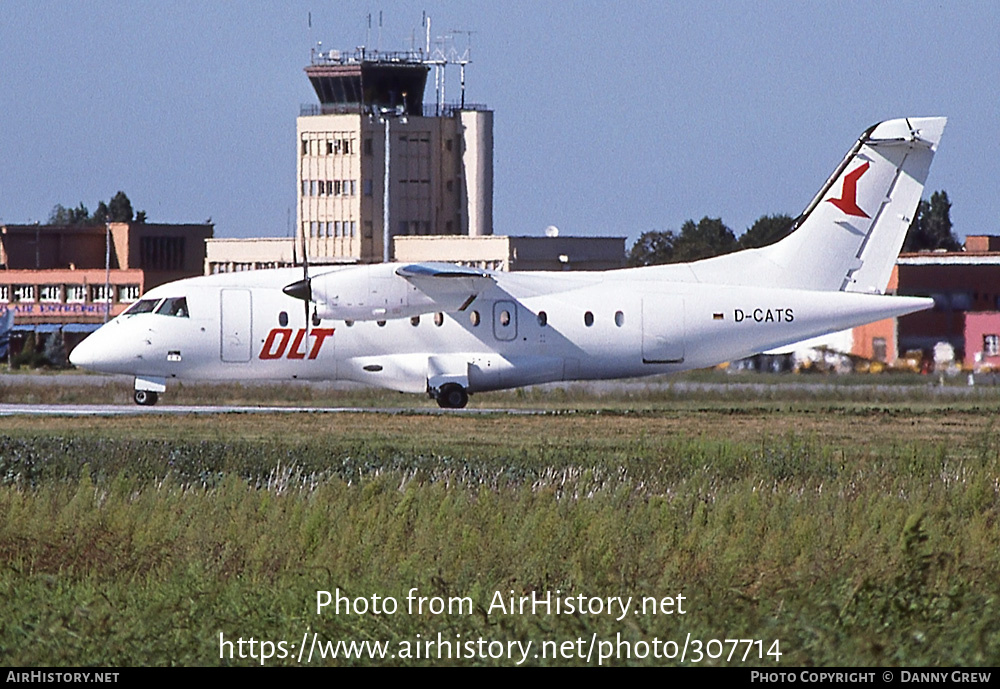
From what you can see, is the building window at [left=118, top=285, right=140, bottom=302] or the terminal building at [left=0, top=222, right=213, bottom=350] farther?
the terminal building at [left=0, top=222, right=213, bottom=350]

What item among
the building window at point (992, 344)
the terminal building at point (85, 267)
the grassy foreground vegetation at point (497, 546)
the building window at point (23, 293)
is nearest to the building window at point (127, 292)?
the terminal building at point (85, 267)

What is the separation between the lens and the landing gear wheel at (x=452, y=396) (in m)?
34.6

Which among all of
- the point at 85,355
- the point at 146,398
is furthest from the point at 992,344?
the point at 85,355

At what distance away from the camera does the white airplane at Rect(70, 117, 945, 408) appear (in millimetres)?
34156

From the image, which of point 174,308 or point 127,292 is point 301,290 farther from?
point 127,292

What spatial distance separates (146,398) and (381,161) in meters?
70.4

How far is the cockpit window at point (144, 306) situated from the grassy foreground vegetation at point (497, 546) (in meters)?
11.8

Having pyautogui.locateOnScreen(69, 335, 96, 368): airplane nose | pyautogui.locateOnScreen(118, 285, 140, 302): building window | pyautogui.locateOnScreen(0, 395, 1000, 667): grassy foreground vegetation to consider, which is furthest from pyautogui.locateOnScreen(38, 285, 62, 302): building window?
pyautogui.locateOnScreen(0, 395, 1000, 667): grassy foreground vegetation

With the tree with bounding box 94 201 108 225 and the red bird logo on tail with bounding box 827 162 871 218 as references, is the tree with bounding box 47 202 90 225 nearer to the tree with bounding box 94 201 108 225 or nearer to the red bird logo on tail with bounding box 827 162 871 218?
the tree with bounding box 94 201 108 225

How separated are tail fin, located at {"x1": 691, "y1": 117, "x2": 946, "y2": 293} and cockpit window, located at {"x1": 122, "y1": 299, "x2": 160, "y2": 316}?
12.6 metres

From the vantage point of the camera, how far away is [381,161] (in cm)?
10462
